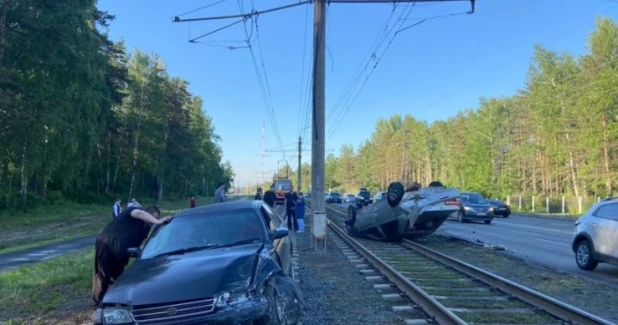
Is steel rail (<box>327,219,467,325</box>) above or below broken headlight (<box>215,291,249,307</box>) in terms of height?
below

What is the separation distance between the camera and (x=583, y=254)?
11.9 metres

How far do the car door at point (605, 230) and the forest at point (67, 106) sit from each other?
22401mm

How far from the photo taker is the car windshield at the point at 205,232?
6496 mm

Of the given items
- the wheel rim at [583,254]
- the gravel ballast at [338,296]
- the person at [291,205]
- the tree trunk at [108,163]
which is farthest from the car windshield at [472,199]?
the tree trunk at [108,163]

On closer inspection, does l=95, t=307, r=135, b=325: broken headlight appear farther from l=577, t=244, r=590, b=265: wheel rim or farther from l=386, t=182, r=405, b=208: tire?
l=386, t=182, r=405, b=208: tire

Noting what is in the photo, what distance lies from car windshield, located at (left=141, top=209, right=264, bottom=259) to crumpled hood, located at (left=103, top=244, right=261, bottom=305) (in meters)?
0.48

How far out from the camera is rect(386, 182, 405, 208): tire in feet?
53.6

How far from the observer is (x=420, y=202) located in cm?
1584

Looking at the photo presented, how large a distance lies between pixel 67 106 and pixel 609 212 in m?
25.2

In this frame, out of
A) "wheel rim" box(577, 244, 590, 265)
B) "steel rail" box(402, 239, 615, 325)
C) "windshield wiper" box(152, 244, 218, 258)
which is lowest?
"steel rail" box(402, 239, 615, 325)

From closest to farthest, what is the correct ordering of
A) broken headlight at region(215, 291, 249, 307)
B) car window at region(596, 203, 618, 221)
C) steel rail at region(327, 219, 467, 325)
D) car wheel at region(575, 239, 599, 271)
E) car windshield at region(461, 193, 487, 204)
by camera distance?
broken headlight at region(215, 291, 249, 307) < steel rail at region(327, 219, 467, 325) < car window at region(596, 203, 618, 221) < car wheel at region(575, 239, 599, 271) < car windshield at region(461, 193, 487, 204)

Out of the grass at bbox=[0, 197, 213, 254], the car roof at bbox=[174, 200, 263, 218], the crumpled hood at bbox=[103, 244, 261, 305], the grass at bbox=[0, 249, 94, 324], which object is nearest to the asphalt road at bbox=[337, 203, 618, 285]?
the car roof at bbox=[174, 200, 263, 218]

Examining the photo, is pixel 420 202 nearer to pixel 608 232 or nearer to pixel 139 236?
pixel 608 232

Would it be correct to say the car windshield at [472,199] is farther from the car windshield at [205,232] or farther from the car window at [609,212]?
the car windshield at [205,232]
